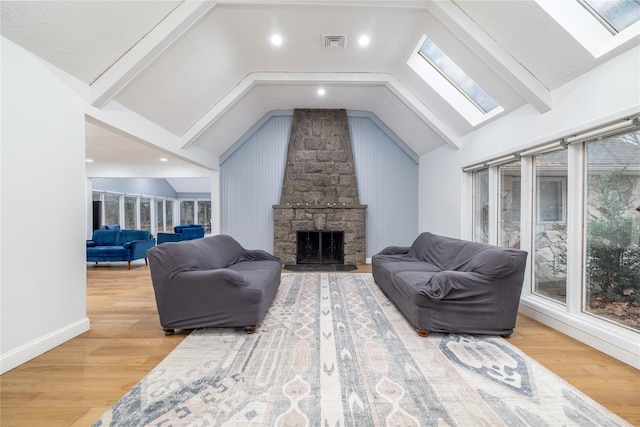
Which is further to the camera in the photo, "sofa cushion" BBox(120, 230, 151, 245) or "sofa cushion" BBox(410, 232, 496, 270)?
"sofa cushion" BBox(120, 230, 151, 245)

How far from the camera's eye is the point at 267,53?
396cm

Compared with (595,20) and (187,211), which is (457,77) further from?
(187,211)

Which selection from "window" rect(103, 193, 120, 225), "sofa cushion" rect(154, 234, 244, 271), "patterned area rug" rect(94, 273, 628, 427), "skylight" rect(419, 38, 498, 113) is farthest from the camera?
"window" rect(103, 193, 120, 225)

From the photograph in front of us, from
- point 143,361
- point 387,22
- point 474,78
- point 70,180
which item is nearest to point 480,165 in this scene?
point 474,78

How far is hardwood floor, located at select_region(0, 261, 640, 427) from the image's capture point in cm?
170

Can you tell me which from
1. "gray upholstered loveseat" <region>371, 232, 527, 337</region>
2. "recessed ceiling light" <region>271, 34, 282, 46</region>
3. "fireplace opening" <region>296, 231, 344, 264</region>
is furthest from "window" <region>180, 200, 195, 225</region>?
"gray upholstered loveseat" <region>371, 232, 527, 337</region>

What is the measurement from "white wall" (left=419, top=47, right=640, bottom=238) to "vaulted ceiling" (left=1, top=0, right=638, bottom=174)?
12cm

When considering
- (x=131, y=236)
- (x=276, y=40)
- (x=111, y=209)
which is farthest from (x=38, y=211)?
(x=111, y=209)

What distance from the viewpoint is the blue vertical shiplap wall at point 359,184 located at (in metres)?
6.37

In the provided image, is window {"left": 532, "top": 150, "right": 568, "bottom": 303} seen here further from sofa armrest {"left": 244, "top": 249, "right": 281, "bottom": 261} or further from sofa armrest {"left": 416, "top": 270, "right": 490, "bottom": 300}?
sofa armrest {"left": 244, "top": 249, "right": 281, "bottom": 261}

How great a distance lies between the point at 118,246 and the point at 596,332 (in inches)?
291

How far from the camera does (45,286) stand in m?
2.39

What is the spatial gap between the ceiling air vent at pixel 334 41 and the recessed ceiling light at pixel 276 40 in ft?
1.80

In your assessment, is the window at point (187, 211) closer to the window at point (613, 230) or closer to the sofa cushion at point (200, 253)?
the sofa cushion at point (200, 253)
